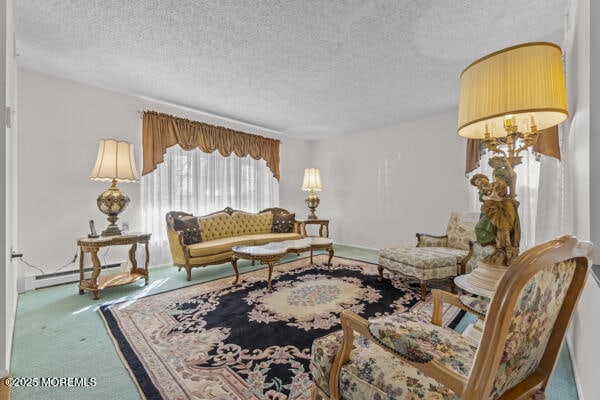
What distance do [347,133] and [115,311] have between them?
5.04 metres

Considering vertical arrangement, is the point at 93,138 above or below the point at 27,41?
below

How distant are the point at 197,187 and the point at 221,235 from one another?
0.96m

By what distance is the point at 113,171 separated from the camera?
9.34 ft

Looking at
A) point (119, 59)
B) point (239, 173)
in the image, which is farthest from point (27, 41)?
point (239, 173)

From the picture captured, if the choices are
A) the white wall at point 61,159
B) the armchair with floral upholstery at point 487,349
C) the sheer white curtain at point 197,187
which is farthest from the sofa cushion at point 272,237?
the armchair with floral upholstery at point 487,349

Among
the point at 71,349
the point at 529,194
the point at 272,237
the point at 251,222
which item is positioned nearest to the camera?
the point at 71,349

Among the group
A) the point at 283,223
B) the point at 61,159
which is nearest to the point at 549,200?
the point at 283,223

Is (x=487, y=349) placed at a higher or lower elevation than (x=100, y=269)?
higher

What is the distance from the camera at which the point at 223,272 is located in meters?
3.66

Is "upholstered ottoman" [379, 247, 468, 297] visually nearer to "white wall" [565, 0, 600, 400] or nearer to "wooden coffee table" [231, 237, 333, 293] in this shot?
"wooden coffee table" [231, 237, 333, 293]

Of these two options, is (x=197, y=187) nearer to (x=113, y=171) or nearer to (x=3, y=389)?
(x=113, y=171)

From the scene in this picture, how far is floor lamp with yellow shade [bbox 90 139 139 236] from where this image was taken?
2842 millimetres

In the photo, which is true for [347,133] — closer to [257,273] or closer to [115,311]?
[257,273]

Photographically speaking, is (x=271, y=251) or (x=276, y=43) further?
(x=271, y=251)
